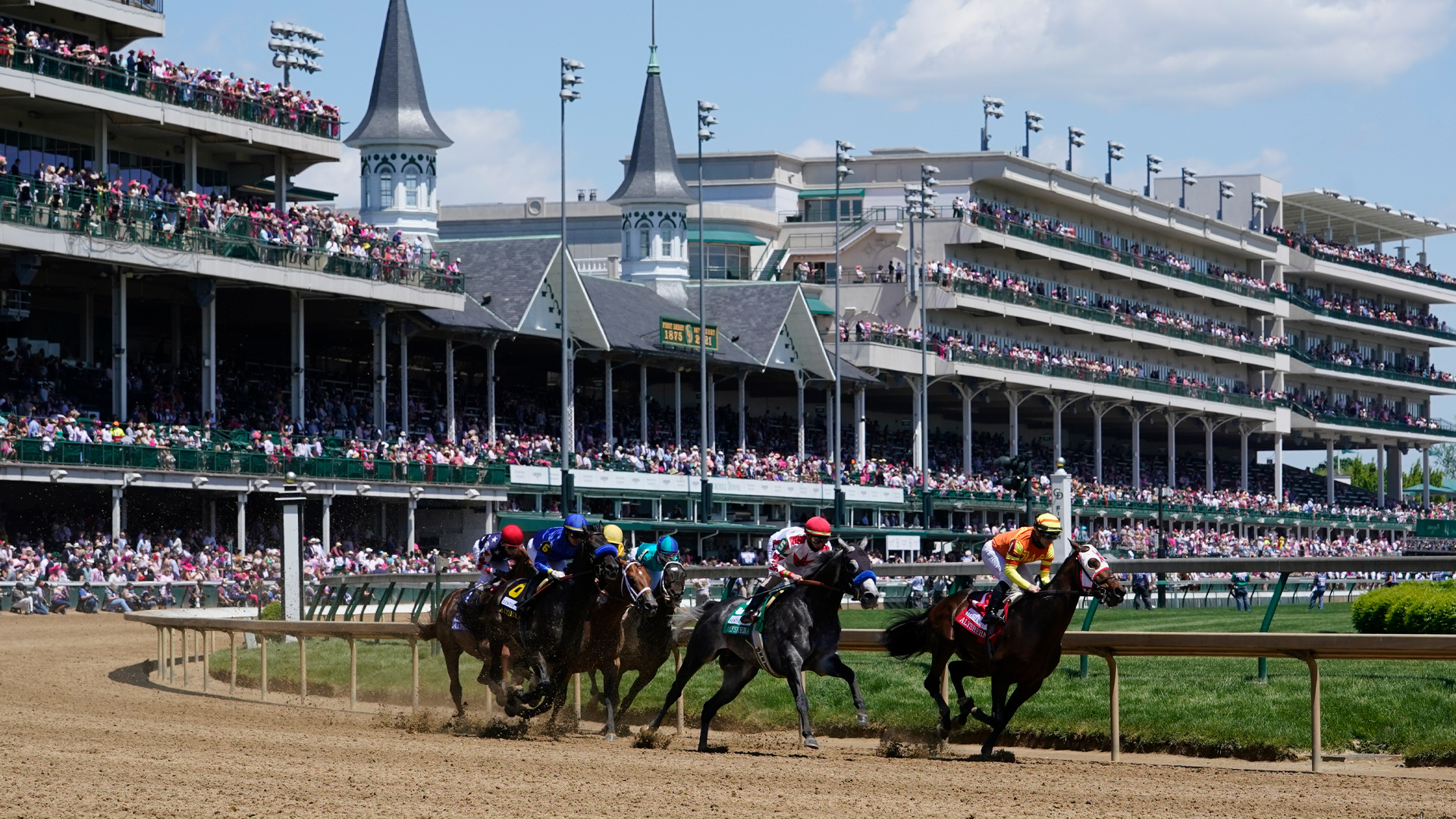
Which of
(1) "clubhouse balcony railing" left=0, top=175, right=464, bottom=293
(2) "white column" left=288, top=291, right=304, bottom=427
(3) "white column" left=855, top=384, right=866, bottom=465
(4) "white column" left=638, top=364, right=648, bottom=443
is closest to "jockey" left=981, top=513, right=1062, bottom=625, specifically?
(1) "clubhouse balcony railing" left=0, top=175, right=464, bottom=293

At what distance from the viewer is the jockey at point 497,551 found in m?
15.5

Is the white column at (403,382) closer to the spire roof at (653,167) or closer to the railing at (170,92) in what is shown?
the railing at (170,92)

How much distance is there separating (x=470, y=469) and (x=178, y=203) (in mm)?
8632

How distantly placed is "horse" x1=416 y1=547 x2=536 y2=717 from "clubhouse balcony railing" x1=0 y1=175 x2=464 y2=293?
65.9 feet

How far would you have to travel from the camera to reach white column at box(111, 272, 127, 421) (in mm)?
35438

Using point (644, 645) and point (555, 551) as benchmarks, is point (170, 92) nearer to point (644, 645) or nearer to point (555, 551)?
point (555, 551)

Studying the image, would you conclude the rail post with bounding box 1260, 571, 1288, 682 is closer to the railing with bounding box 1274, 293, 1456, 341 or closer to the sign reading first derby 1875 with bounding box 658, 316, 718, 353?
the sign reading first derby 1875 with bounding box 658, 316, 718, 353

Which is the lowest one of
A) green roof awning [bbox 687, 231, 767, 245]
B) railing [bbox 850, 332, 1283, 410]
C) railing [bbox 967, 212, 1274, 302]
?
railing [bbox 850, 332, 1283, 410]

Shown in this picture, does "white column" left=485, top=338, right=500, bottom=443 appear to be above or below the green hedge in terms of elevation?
above

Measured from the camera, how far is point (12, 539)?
33.3 meters

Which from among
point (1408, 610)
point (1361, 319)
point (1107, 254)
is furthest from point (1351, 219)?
point (1408, 610)

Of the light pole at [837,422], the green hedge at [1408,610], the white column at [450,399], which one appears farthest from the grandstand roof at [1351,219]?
the green hedge at [1408,610]

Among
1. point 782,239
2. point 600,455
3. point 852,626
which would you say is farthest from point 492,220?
point 852,626

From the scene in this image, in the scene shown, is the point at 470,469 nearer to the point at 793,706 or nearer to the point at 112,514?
the point at 112,514
